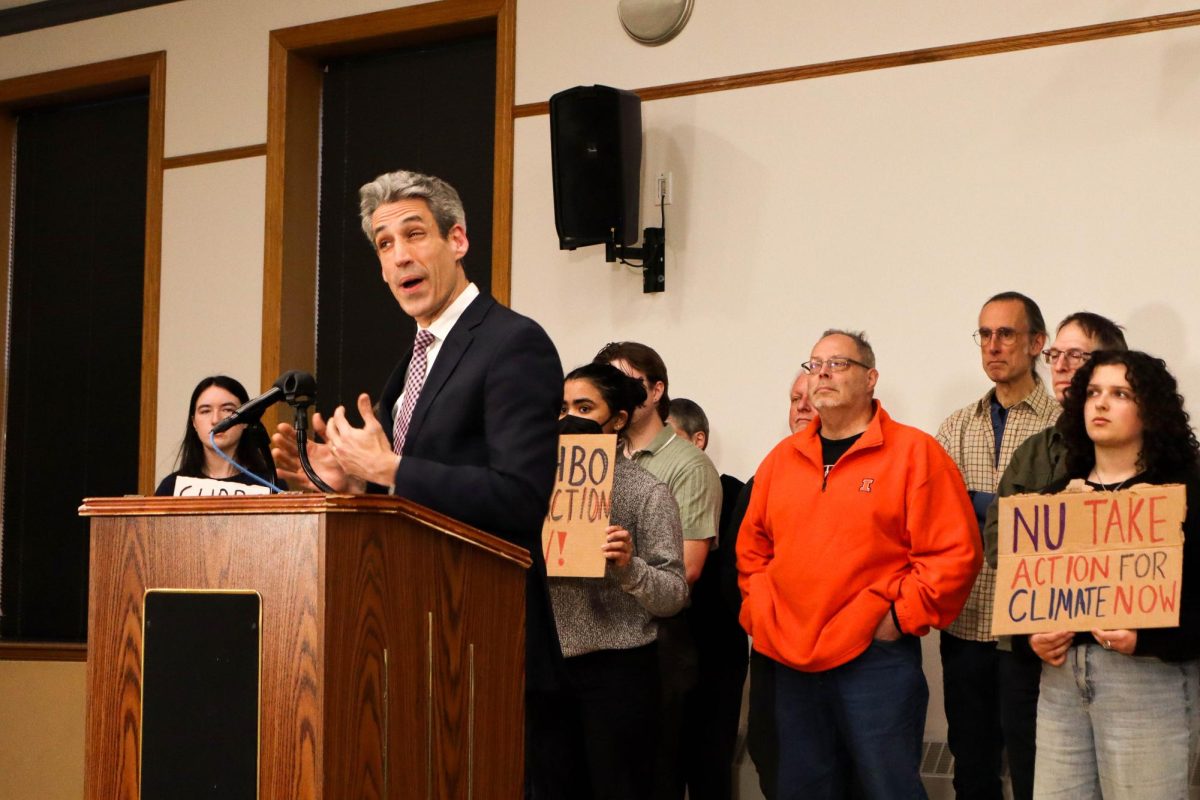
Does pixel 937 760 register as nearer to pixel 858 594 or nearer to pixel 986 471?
pixel 986 471

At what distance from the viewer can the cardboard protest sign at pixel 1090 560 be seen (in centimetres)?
292

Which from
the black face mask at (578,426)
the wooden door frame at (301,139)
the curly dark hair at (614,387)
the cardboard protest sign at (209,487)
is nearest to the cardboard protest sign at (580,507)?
the black face mask at (578,426)

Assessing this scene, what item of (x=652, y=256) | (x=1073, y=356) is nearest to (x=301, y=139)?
(x=652, y=256)

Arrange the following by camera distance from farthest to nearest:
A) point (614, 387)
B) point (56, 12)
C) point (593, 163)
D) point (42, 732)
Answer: point (56, 12) < point (42, 732) < point (593, 163) < point (614, 387)

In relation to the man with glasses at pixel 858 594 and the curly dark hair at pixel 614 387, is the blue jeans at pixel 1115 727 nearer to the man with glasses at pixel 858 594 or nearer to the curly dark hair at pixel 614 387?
the man with glasses at pixel 858 594

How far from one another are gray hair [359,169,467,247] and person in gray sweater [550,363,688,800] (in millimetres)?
871

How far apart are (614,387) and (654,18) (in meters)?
2.22

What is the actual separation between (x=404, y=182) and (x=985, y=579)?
225 cm

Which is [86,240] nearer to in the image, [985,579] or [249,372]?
[249,372]

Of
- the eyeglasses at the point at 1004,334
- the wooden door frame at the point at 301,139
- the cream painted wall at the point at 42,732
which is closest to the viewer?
the eyeglasses at the point at 1004,334

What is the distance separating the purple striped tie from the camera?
234cm

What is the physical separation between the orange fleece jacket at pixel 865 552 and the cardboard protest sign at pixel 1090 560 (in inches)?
9.4

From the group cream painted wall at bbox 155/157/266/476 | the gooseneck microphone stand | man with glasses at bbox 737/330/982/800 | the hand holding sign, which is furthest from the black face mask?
cream painted wall at bbox 155/157/266/476

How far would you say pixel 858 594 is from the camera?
331cm
